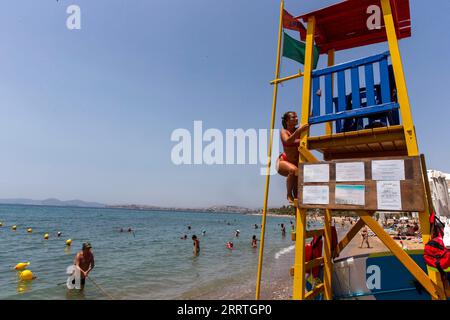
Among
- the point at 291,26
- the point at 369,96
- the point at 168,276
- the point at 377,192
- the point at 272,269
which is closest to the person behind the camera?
the point at 377,192

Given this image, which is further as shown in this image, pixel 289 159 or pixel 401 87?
pixel 289 159

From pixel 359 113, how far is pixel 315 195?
137 centimetres

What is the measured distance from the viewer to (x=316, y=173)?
12.9ft

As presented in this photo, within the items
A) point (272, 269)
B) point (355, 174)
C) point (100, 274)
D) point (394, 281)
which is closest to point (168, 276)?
point (100, 274)

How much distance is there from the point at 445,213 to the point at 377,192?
13.0m

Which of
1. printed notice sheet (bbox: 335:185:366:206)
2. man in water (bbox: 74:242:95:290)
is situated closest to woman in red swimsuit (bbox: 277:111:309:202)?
printed notice sheet (bbox: 335:185:366:206)

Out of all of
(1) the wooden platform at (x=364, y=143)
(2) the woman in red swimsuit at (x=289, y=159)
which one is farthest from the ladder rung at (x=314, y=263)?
(1) the wooden platform at (x=364, y=143)

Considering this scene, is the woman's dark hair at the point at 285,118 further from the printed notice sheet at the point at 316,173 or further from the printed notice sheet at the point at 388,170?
the printed notice sheet at the point at 388,170

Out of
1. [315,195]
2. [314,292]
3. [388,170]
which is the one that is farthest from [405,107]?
[314,292]

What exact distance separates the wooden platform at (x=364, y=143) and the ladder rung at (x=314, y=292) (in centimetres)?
244

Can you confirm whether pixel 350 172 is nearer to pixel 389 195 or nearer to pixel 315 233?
pixel 389 195

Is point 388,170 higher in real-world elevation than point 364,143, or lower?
lower
